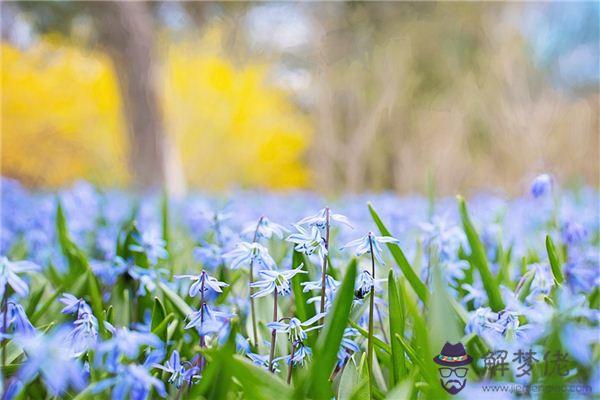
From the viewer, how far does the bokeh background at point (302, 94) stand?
9445 mm

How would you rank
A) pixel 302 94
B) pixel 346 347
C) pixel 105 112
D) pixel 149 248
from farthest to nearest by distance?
pixel 302 94, pixel 105 112, pixel 149 248, pixel 346 347

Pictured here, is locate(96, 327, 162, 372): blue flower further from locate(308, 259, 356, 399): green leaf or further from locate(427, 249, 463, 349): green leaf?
locate(427, 249, 463, 349): green leaf

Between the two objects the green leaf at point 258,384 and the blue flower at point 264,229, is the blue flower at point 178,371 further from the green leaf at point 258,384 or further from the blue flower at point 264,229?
the blue flower at point 264,229

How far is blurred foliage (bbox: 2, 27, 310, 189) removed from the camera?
14.1m

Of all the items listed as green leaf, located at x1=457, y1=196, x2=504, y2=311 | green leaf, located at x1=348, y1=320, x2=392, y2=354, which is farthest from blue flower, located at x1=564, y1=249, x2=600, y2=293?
green leaf, located at x1=348, y1=320, x2=392, y2=354

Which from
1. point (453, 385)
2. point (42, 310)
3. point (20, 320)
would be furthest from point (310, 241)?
point (42, 310)

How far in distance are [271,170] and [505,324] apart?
605 inches

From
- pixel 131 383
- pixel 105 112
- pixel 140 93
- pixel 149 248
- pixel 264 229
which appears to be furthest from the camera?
pixel 105 112

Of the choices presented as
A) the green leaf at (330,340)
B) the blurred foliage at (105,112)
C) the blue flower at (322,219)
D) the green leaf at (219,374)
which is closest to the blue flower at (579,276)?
the blue flower at (322,219)

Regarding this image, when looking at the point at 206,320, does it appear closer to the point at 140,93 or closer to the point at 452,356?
the point at 452,356

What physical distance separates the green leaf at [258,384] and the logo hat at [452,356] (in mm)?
243

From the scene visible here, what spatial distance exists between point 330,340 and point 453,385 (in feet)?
0.68

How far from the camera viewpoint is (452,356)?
0.93 m

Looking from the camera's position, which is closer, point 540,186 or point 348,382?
point 348,382
